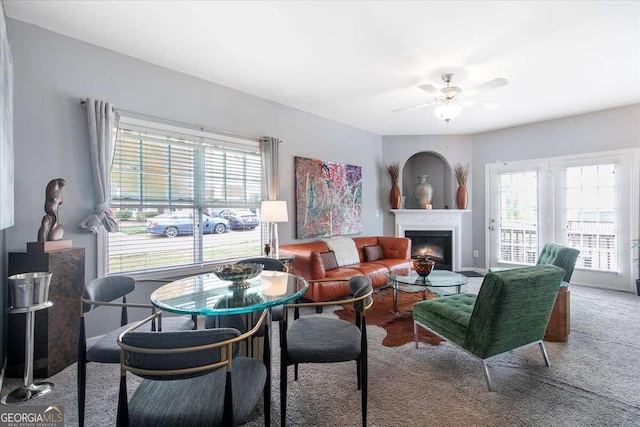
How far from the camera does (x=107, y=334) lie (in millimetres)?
2104

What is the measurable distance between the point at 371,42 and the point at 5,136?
2.96 meters

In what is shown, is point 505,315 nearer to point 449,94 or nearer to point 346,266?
point 449,94

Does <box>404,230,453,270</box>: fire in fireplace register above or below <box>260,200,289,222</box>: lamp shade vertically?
below

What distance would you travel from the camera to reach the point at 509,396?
7.06 feet

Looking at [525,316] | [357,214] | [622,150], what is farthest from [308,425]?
[622,150]

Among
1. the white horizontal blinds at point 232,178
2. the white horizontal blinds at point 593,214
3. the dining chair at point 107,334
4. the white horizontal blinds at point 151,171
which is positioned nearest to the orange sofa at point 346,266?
the white horizontal blinds at point 232,178

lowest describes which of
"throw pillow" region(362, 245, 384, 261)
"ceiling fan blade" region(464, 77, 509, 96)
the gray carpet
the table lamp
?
→ the gray carpet

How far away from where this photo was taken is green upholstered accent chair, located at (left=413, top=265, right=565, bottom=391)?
7.00ft

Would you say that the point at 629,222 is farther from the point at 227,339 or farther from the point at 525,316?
the point at 227,339

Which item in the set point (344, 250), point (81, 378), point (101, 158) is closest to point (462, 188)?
point (344, 250)

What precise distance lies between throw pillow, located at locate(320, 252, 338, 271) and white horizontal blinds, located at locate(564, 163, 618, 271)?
4.16 metres

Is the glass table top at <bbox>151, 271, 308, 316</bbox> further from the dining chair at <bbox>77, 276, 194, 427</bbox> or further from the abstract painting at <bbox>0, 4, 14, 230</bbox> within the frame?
the abstract painting at <bbox>0, 4, 14, 230</bbox>

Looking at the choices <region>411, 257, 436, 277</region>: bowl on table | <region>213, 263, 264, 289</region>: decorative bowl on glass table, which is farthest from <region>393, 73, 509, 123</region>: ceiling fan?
<region>213, 263, 264, 289</region>: decorative bowl on glass table

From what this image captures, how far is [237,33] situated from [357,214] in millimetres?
3798
